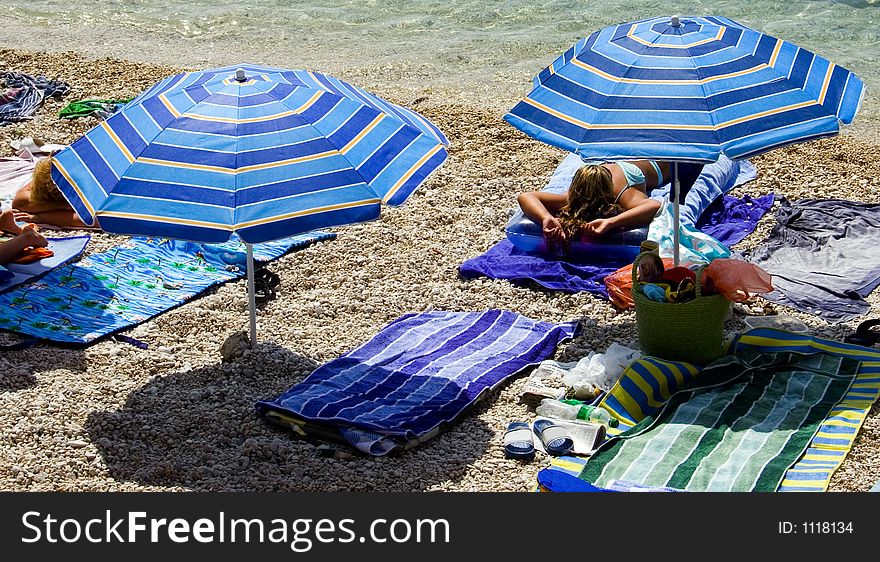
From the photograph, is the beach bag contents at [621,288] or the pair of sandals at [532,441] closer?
the pair of sandals at [532,441]

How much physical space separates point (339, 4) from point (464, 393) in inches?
517

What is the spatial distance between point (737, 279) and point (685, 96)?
1.01 metres

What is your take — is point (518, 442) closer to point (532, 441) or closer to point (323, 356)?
point (532, 441)

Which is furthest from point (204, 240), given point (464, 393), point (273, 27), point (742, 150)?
point (273, 27)

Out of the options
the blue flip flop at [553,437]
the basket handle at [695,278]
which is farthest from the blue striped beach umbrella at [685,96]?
the blue flip flop at [553,437]

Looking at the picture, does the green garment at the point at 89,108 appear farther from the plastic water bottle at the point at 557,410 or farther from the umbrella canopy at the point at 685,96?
the plastic water bottle at the point at 557,410

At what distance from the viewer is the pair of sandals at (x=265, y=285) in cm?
746

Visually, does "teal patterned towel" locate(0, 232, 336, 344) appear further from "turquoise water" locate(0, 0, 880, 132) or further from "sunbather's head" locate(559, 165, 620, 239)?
"turquoise water" locate(0, 0, 880, 132)

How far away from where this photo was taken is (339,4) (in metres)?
18.2

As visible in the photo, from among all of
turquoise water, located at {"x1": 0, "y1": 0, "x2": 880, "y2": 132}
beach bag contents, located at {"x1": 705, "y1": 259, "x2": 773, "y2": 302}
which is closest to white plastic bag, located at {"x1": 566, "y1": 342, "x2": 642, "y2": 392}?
beach bag contents, located at {"x1": 705, "y1": 259, "x2": 773, "y2": 302}

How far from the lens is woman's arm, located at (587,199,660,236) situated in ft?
25.8

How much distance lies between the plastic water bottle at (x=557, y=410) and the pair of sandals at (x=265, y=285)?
2.24 meters

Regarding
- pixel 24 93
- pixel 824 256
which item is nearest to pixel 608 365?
pixel 824 256

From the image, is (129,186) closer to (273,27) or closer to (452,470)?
(452,470)
